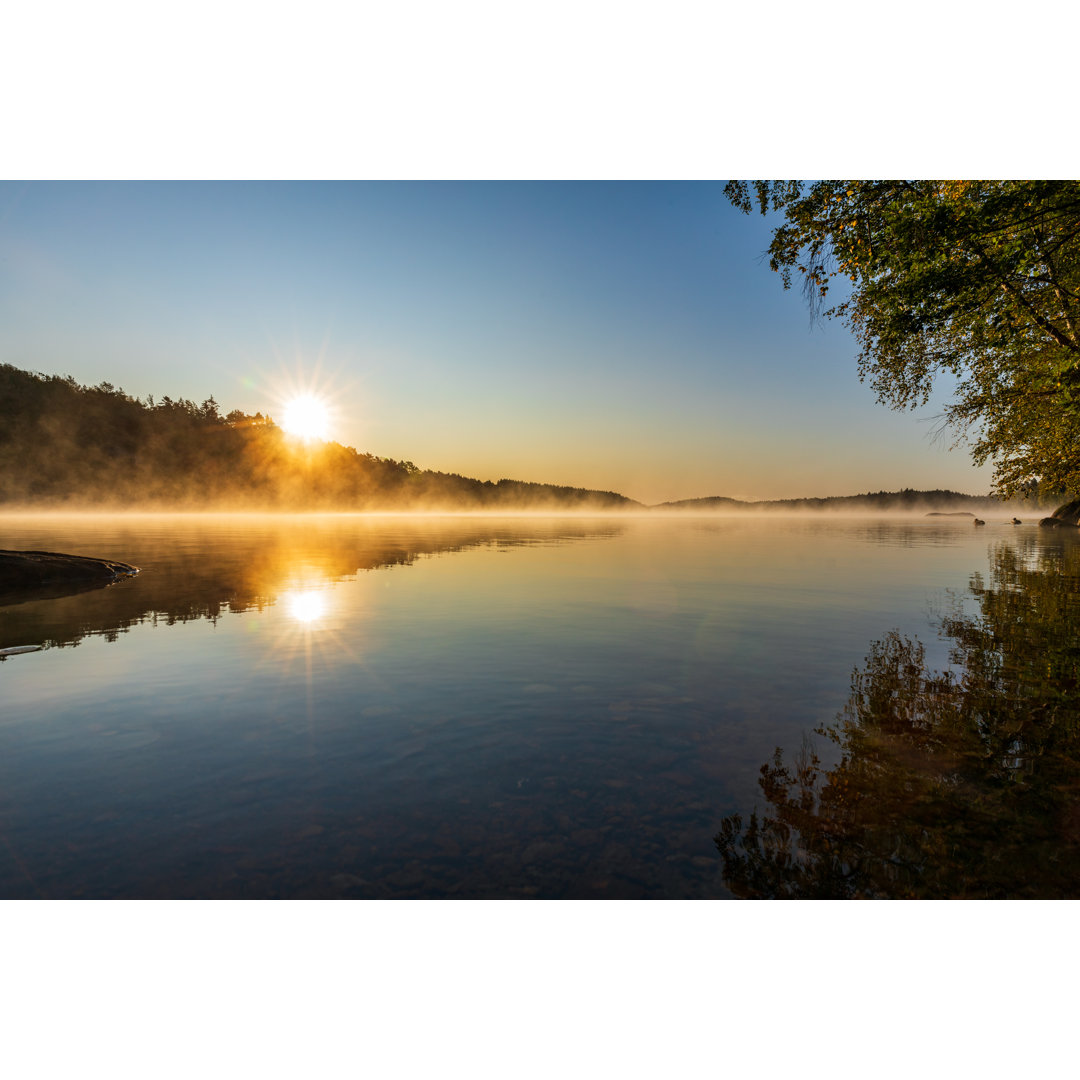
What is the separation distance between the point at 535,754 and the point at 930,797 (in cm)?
494

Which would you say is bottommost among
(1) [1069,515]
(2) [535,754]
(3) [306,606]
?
(2) [535,754]

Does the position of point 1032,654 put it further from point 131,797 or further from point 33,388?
point 33,388

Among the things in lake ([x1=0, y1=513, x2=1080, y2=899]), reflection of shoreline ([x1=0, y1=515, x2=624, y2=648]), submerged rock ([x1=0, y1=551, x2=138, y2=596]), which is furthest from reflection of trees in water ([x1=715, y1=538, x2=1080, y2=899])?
submerged rock ([x1=0, y1=551, x2=138, y2=596])

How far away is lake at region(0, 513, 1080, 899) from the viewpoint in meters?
5.49

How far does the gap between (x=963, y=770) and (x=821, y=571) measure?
26401mm

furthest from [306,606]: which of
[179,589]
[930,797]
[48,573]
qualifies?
[930,797]

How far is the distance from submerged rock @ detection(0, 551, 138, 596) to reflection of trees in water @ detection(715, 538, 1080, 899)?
28.0m

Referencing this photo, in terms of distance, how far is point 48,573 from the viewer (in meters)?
24.9

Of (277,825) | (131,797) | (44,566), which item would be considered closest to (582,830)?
(277,825)

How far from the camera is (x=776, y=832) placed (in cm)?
608

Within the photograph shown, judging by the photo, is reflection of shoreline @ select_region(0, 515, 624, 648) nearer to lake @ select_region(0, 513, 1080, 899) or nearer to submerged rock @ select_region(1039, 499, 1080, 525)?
lake @ select_region(0, 513, 1080, 899)

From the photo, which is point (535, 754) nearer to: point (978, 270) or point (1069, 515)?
point (978, 270)

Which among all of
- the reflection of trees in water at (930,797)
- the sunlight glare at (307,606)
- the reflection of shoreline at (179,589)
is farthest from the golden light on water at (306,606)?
the reflection of trees in water at (930,797)

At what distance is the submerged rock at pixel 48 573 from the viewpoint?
77.3ft
